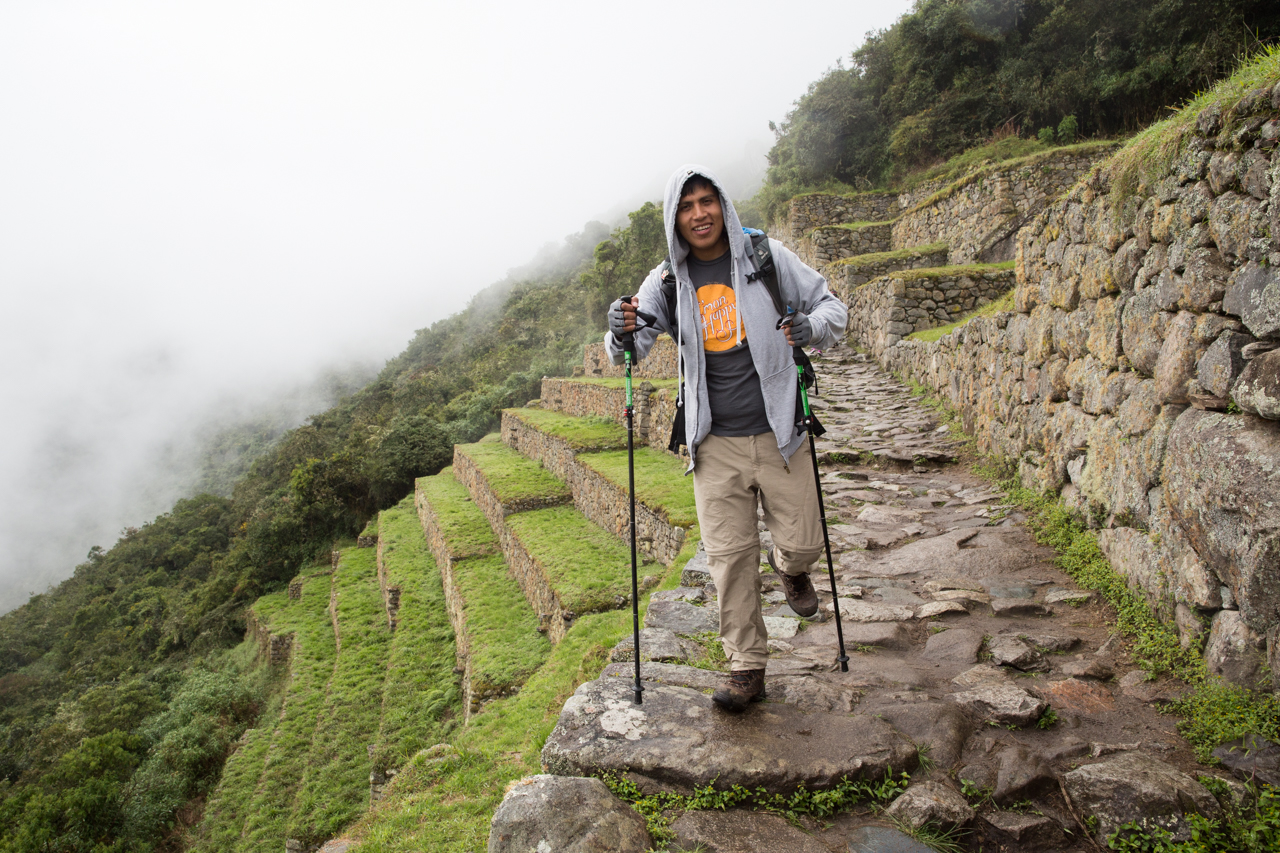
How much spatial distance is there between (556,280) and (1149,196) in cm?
5701

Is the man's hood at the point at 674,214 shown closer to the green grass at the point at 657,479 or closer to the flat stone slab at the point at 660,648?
the flat stone slab at the point at 660,648

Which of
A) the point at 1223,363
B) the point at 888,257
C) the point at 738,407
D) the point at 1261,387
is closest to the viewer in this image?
the point at 1261,387

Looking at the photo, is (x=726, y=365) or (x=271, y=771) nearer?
(x=726, y=365)

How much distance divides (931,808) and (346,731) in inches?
372

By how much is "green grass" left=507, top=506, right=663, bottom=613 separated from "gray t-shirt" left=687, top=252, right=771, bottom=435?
5.46 metres

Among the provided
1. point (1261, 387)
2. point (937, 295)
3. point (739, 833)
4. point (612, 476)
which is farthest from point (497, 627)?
point (937, 295)

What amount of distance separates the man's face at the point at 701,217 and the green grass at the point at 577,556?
571 cm

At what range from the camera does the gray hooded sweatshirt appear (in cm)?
245

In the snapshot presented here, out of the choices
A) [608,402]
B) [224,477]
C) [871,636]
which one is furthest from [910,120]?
[224,477]

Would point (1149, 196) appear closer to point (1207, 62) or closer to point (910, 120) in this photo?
point (1207, 62)

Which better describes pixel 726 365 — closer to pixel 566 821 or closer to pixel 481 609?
pixel 566 821

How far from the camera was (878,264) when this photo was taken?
14.2 m

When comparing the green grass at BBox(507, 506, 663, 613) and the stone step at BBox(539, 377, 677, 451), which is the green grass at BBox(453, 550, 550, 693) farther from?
the stone step at BBox(539, 377, 677, 451)

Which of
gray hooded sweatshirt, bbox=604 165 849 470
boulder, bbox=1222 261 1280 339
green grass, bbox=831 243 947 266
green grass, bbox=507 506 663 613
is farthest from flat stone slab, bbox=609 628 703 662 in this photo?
green grass, bbox=831 243 947 266
